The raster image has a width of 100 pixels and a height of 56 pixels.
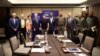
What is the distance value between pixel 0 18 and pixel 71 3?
4.93m

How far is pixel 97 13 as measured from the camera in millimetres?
11250

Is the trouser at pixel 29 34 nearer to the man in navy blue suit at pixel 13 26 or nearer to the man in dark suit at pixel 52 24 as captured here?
the man in dark suit at pixel 52 24

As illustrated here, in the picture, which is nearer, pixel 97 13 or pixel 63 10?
pixel 97 13

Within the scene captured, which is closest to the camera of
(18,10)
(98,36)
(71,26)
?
(98,36)

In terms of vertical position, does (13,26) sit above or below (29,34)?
above

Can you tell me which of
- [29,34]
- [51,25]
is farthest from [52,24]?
[29,34]

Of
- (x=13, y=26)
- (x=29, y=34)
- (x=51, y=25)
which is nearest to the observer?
(x=13, y=26)

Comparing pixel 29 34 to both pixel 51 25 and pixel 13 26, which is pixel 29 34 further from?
pixel 13 26

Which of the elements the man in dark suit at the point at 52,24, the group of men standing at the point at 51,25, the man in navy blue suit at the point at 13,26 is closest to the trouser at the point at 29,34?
the group of men standing at the point at 51,25

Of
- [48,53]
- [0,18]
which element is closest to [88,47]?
[48,53]

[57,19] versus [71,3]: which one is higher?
[71,3]

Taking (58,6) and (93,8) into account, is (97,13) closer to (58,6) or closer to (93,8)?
(93,8)

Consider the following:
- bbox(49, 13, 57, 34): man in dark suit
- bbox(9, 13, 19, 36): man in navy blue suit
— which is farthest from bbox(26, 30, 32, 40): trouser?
bbox(9, 13, 19, 36): man in navy blue suit

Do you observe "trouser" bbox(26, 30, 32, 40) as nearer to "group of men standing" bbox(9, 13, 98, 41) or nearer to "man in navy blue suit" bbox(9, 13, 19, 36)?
"group of men standing" bbox(9, 13, 98, 41)
